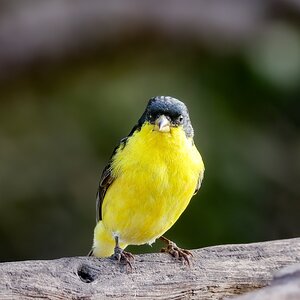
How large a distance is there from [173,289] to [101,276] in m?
0.39

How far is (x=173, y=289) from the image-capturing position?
513cm

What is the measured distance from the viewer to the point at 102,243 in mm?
6402

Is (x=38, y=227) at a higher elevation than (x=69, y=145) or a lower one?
lower

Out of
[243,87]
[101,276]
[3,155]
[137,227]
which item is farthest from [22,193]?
[101,276]

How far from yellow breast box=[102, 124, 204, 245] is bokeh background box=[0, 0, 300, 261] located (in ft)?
9.78

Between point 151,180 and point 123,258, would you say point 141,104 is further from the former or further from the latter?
point 123,258

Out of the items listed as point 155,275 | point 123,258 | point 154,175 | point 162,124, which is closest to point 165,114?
point 162,124

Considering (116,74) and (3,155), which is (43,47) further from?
(3,155)

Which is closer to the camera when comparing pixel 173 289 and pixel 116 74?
pixel 173 289

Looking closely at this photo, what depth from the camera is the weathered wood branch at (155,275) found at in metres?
4.83

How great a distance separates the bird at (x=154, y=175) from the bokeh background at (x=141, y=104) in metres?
2.94

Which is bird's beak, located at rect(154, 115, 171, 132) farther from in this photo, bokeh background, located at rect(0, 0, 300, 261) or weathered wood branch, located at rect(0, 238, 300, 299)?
bokeh background, located at rect(0, 0, 300, 261)

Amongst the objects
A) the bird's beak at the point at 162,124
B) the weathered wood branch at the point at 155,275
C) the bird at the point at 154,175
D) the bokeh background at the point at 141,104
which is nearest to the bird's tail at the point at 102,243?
the bird at the point at 154,175

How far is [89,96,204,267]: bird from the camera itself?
18.8 feet
